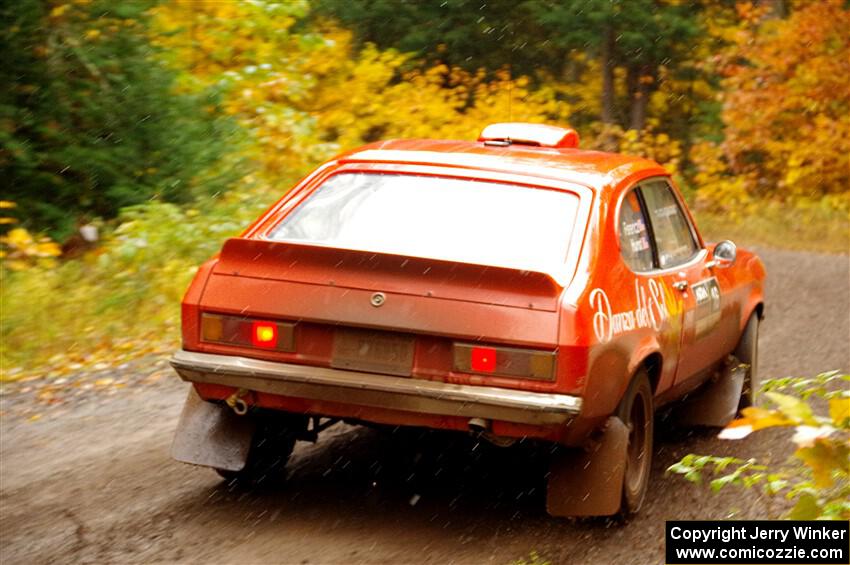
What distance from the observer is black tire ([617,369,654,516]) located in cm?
559

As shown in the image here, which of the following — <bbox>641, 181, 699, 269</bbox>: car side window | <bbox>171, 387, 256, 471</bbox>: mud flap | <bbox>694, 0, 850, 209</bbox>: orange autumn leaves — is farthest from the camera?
<bbox>694, 0, 850, 209</bbox>: orange autumn leaves

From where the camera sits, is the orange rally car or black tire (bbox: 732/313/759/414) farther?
black tire (bbox: 732/313/759/414)

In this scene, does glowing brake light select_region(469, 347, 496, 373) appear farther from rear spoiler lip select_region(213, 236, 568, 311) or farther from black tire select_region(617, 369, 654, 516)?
black tire select_region(617, 369, 654, 516)

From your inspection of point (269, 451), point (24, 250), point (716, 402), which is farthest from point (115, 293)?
point (716, 402)

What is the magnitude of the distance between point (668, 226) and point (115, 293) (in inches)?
237

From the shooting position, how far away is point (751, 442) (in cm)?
721

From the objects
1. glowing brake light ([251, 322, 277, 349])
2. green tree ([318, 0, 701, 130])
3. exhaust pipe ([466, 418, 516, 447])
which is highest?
glowing brake light ([251, 322, 277, 349])

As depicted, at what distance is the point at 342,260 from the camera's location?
5.20m

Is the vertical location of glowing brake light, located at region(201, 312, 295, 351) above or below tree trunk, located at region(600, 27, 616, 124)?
above

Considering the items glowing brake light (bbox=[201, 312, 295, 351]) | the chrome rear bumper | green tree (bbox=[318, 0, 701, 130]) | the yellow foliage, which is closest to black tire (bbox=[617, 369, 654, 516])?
the chrome rear bumper

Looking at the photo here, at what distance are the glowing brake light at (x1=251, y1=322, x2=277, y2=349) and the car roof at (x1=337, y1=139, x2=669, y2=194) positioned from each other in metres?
1.24

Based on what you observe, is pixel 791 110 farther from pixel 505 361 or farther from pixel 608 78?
pixel 505 361

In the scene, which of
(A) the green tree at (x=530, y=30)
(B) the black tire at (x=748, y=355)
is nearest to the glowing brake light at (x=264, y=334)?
(B) the black tire at (x=748, y=355)

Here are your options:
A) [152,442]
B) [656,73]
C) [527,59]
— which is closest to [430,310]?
[152,442]
